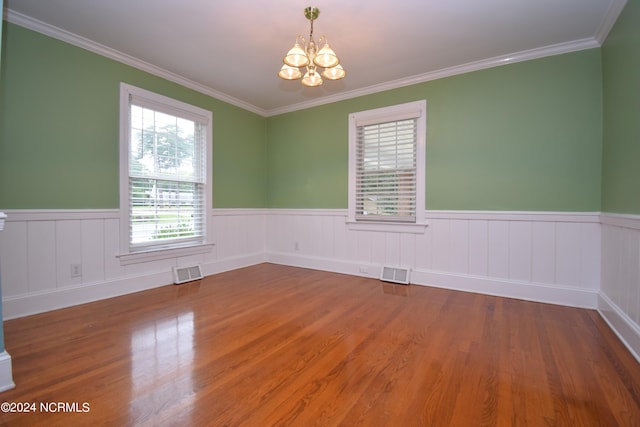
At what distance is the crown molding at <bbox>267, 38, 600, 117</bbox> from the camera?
109 inches

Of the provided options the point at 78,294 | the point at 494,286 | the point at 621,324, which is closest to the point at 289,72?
the point at 78,294

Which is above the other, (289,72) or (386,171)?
(289,72)

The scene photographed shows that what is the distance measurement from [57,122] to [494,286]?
4614mm

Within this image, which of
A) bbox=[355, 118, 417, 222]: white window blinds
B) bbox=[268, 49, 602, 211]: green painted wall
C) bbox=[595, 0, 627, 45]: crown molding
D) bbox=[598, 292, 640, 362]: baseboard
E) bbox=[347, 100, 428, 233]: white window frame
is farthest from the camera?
bbox=[355, 118, 417, 222]: white window blinds

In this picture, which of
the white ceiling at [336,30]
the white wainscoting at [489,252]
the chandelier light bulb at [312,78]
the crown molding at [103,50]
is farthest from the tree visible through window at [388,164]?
the crown molding at [103,50]

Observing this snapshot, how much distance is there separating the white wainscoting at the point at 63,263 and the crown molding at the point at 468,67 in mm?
3092

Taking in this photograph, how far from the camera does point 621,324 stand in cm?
212

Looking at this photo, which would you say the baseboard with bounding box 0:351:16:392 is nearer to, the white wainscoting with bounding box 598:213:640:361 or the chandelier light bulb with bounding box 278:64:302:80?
the chandelier light bulb with bounding box 278:64:302:80

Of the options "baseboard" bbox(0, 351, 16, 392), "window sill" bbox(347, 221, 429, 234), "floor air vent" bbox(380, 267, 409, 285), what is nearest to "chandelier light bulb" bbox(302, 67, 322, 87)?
"window sill" bbox(347, 221, 429, 234)

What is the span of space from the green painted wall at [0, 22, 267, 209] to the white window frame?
8.13 ft

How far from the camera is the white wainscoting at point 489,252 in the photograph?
2.78 metres

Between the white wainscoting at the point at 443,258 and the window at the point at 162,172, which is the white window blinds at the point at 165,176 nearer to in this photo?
the window at the point at 162,172

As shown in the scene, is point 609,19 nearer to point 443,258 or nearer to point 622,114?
point 622,114

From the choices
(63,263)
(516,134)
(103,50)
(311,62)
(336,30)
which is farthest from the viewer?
(516,134)
